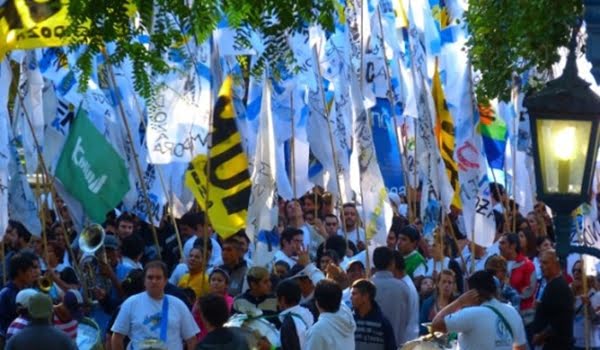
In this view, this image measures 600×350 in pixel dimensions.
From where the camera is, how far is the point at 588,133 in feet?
31.4

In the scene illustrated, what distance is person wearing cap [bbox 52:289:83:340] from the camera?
14922mm

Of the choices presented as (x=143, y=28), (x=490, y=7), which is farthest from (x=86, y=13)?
(x=490, y=7)

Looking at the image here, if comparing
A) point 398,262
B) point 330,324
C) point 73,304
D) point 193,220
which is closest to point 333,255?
point 398,262

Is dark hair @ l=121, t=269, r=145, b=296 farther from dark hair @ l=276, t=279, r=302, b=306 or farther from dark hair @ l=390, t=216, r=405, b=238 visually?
dark hair @ l=390, t=216, r=405, b=238

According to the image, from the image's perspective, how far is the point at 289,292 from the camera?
555 inches

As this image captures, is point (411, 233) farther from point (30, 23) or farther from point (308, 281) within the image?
point (30, 23)

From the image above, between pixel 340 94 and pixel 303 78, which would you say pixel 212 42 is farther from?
pixel 340 94

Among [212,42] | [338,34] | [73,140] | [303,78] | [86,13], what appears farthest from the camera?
[338,34]

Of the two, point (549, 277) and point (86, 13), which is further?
point (549, 277)

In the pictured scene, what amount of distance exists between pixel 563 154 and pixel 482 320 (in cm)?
408

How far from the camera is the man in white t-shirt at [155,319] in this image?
14117 millimetres

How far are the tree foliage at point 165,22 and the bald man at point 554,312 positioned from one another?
4.68m

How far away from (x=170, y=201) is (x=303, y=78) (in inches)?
127

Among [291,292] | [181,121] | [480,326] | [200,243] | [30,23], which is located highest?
[30,23]
